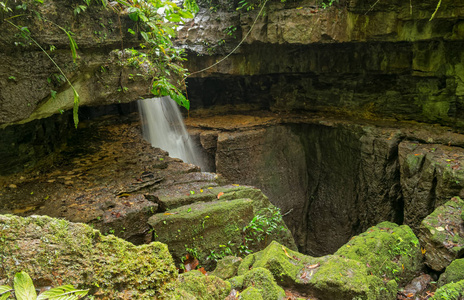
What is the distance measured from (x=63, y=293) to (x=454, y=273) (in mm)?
4420

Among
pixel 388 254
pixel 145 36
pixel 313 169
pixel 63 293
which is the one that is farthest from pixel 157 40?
pixel 313 169

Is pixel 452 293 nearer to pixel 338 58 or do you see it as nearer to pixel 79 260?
pixel 79 260

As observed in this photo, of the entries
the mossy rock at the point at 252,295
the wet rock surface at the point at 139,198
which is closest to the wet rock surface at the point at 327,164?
the wet rock surface at the point at 139,198

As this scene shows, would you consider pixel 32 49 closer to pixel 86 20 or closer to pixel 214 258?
pixel 86 20

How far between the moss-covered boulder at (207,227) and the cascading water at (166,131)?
15.0 feet

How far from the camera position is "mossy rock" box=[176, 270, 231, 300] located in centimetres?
217

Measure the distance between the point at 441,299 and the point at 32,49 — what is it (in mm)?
5405

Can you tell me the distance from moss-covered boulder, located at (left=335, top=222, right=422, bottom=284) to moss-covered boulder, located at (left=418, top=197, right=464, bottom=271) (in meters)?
0.18

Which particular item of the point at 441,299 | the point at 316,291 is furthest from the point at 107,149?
the point at 441,299

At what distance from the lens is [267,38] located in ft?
24.6

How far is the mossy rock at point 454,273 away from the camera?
3693 millimetres

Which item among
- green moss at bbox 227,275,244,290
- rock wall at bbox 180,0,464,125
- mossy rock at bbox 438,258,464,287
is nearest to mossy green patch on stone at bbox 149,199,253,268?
green moss at bbox 227,275,244,290

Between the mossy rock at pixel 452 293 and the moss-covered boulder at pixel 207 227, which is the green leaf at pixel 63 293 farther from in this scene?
the mossy rock at pixel 452 293

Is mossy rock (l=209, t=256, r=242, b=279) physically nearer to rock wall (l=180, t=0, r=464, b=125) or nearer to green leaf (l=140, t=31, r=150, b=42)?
green leaf (l=140, t=31, r=150, b=42)
